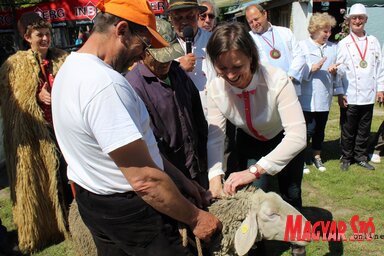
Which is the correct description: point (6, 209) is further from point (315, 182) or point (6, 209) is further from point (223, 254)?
point (315, 182)

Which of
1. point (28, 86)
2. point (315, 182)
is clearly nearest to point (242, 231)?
point (28, 86)

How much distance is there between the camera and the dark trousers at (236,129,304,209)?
280cm

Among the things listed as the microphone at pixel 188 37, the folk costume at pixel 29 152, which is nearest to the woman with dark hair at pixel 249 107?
the microphone at pixel 188 37

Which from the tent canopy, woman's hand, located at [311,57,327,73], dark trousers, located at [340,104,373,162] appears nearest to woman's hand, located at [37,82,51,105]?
woman's hand, located at [311,57,327,73]

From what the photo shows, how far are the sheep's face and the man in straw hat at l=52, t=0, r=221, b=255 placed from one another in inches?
21.4

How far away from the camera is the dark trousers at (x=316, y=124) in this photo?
17.1ft

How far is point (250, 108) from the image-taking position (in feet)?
8.20

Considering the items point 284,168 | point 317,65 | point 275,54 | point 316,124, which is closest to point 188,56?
point 284,168

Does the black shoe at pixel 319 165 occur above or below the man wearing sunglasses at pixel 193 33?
below

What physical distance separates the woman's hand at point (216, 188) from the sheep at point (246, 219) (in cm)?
8

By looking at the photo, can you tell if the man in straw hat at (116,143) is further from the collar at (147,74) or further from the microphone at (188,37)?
the microphone at (188,37)

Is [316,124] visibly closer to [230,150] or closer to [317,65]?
[317,65]

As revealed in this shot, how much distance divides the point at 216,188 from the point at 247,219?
0.31 metres

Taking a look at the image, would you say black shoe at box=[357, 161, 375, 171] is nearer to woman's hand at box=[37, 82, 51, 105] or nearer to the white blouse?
the white blouse
